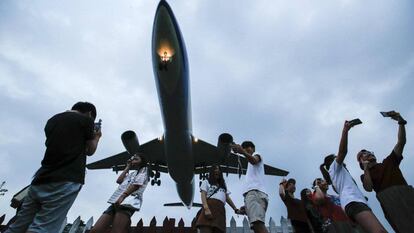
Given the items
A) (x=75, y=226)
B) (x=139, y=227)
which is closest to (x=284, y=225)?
(x=139, y=227)

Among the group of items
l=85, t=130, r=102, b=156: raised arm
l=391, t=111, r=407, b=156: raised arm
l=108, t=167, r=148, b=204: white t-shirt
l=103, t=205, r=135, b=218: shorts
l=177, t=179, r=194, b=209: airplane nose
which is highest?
l=177, t=179, r=194, b=209: airplane nose

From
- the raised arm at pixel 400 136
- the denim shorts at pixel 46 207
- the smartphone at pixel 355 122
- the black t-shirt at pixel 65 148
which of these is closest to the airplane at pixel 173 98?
the raised arm at pixel 400 136

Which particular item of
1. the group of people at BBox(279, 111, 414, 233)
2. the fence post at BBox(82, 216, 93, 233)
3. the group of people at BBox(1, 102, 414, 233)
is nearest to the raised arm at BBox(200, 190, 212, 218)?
the group of people at BBox(1, 102, 414, 233)

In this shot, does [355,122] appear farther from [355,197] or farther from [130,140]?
[130,140]

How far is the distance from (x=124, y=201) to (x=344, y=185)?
10.3 feet

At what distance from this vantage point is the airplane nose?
47.9 feet

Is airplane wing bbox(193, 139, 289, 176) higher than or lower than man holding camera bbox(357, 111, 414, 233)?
higher

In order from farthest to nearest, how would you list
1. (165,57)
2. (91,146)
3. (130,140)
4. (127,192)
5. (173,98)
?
1. (130,140)
2. (173,98)
3. (165,57)
4. (127,192)
5. (91,146)

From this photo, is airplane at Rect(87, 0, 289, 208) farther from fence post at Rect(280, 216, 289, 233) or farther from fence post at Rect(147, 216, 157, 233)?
fence post at Rect(147, 216, 157, 233)

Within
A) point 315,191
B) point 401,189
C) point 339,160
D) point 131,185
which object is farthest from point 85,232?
point 401,189

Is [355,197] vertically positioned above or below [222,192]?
below

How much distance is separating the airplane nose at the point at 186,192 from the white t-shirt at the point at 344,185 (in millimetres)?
11302

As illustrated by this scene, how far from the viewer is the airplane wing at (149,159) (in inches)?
684

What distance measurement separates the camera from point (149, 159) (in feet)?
58.9
